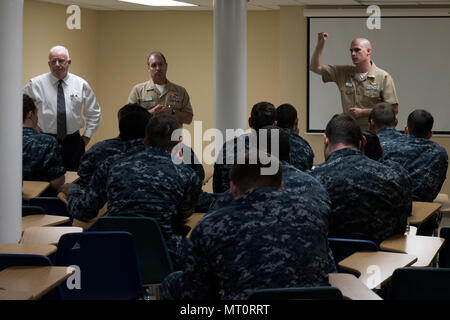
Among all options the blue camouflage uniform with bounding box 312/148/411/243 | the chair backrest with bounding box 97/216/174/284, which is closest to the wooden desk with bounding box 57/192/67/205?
the chair backrest with bounding box 97/216/174/284

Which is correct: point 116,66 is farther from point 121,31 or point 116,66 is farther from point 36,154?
point 36,154

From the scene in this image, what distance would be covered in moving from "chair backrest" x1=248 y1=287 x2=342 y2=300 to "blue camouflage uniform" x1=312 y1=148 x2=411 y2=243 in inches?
56.6

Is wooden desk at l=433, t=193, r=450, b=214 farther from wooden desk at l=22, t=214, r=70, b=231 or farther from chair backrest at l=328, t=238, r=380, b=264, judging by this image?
wooden desk at l=22, t=214, r=70, b=231

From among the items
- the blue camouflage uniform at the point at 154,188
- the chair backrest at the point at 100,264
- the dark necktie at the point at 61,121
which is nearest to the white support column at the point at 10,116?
the blue camouflage uniform at the point at 154,188

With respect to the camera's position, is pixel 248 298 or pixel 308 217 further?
pixel 308 217

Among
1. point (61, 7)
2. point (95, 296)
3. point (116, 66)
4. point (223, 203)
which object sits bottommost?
point (95, 296)

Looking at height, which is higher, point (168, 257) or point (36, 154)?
point (36, 154)

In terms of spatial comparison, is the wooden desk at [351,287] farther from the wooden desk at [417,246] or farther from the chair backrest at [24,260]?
the chair backrest at [24,260]

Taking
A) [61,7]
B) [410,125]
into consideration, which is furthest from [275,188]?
[61,7]

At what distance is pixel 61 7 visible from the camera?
9422 mm

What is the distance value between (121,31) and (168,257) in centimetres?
731

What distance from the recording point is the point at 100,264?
3393 millimetres

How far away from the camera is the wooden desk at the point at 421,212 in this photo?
4258 millimetres

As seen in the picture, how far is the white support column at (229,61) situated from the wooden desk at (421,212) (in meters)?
2.86
